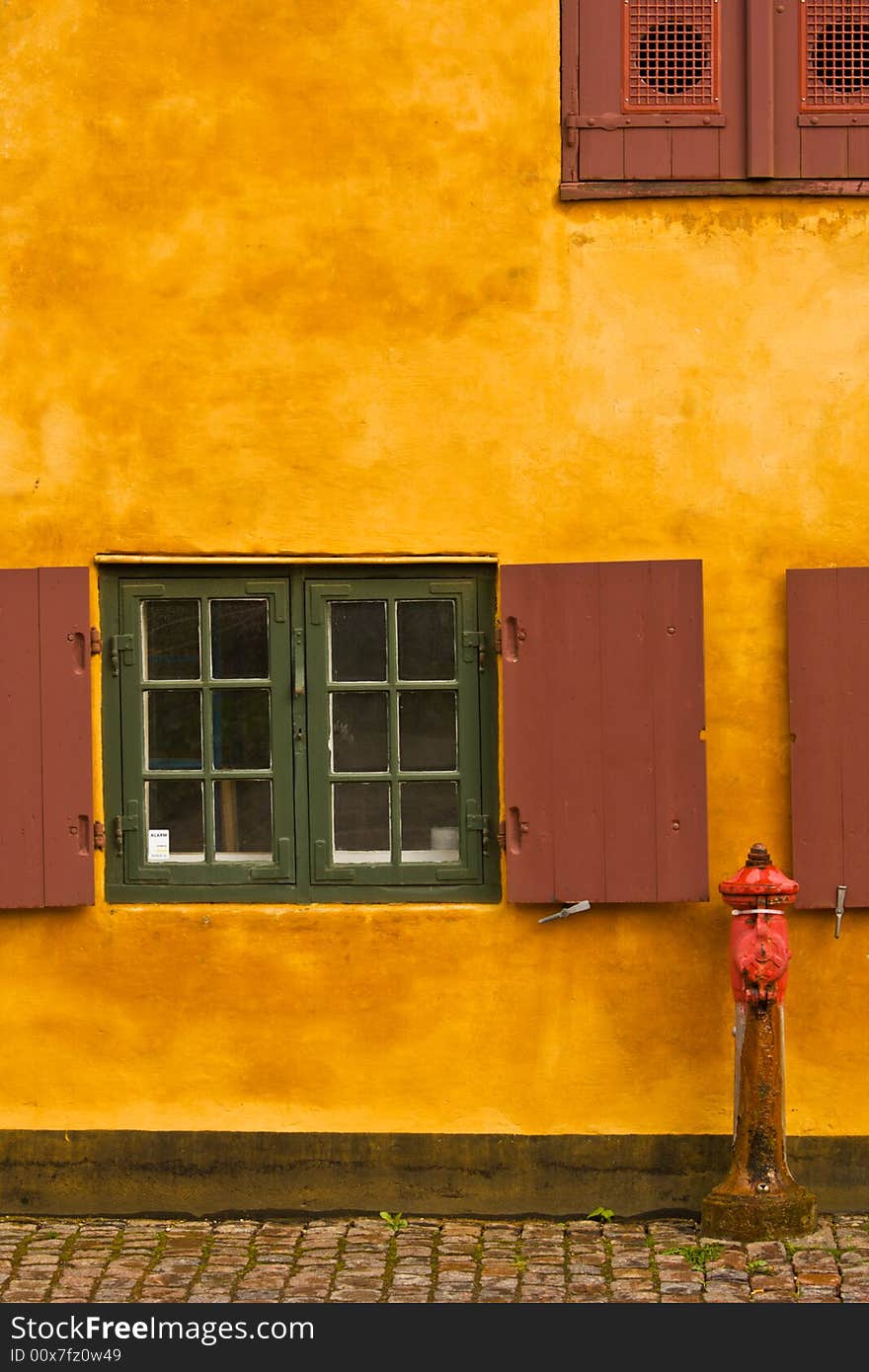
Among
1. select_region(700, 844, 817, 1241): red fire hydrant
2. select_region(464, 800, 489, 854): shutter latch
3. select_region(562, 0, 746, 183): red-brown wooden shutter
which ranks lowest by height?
select_region(700, 844, 817, 1241): red fire hydrant

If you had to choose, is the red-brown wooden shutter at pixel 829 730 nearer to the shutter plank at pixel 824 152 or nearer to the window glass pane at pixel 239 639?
the shutter plank at pixel 824 152

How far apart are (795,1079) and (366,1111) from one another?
1558 millimetres

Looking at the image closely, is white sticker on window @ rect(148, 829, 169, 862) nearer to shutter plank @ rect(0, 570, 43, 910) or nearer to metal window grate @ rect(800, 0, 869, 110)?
shutter plank @ rect(0, 570, 43, 910)

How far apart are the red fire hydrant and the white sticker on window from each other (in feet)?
6.73

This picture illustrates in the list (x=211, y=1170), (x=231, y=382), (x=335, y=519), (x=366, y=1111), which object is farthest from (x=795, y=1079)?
(x=231, y=382)

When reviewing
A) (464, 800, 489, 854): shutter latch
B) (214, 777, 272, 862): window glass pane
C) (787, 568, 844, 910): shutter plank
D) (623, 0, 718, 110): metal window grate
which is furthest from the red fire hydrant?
(623, 0, 718, 110): metal window grate

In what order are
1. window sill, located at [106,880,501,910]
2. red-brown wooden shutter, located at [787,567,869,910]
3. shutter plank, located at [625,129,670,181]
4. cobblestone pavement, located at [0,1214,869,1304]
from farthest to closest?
window sill, located at [106,880,501,910] → shutter plank, located at [625,129,670,181] → red-brown wooden shutter, located at [787,567,869,910] → cobblestone pavement, located at [0,1214,869,1304]

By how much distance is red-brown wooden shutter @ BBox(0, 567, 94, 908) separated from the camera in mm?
7688

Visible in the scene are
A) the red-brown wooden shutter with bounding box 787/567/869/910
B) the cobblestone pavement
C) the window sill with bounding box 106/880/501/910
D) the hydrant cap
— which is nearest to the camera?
the cobblestone pavement

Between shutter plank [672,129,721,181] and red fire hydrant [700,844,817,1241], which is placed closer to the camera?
red fire hydrant [700,844,817,1241]

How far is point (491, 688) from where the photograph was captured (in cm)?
774

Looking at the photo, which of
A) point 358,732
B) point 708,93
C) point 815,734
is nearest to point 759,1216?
point 815,734

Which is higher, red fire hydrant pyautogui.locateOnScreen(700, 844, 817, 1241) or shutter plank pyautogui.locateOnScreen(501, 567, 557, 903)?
shutter plank pyautogui.locateOnScreen(501, 567, 557, 903)

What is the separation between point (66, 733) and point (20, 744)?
0.17m
